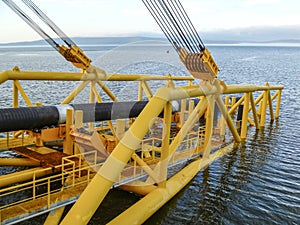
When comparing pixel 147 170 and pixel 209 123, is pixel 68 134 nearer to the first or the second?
pixel 147 170

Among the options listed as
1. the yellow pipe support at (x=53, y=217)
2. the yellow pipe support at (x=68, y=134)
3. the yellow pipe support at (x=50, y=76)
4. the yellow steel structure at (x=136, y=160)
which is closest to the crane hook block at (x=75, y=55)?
the yellow steel structure at (x=136, y=160)

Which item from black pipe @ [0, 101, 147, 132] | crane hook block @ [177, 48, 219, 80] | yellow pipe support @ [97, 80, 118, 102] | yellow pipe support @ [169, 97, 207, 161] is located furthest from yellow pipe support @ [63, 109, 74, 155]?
crane hook block @ [177, 48, 219, 80]

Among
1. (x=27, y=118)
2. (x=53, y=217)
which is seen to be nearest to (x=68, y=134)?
(x=27, y=118)

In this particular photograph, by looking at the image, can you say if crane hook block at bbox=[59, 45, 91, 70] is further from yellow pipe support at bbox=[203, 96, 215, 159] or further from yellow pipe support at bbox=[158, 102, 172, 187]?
yellow pipe support at bbox=[158, 102, 172, 187]

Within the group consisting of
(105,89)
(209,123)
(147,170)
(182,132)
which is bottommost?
(147,170)

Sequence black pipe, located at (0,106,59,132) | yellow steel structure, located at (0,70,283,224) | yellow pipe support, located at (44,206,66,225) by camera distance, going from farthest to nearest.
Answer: black pipe, located at (0,106,59,132) < yellow pipe support, located at (44,206,66,225) < yellow steel structure, located at (0,70,283,224)

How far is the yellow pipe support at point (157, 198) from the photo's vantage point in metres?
9.84

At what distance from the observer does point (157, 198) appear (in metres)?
11.2

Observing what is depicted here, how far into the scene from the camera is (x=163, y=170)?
11.6 m

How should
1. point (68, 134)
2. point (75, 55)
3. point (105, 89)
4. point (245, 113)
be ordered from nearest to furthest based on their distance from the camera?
point (68, 134), point (75, 55), point (105, 89), point (245, 113)

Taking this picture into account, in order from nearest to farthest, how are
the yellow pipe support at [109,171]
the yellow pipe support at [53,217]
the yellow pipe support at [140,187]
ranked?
1. the yellow pipe support at [109,171]
2. the yellow pipe support at [53,217]
3. the yellow pipe support at [140,187]

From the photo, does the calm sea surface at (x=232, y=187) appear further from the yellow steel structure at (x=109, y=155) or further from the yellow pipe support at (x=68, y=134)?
the yellow pipe support at (x=68, y=134)

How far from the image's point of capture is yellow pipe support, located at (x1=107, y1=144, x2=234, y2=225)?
9.84 m

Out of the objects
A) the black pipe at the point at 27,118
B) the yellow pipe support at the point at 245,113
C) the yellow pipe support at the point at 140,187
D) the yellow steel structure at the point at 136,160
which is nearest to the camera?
the yellow steel structure at the point at 136,160
